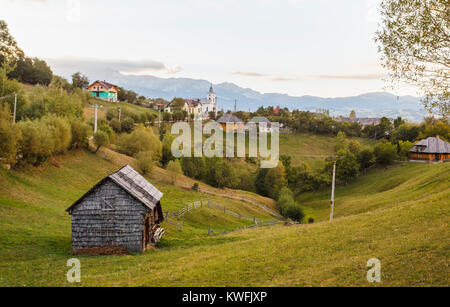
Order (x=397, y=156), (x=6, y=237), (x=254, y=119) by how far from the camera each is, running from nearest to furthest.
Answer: (x=6, y=237) → (x=397, y=156) → (x=254, y=119)

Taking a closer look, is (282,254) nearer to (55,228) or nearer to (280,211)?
(55,228)

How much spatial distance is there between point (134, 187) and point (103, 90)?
11598 cm

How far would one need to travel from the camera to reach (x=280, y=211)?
63.8 m

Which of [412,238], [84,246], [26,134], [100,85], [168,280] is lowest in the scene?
[84,246]

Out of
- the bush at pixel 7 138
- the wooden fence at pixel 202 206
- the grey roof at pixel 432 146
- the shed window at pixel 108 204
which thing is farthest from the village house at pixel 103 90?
the shed window at pixel 108 204

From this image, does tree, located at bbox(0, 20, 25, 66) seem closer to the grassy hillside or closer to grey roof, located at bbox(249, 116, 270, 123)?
grey roof, located at bbox(249, 116, 270, 123)

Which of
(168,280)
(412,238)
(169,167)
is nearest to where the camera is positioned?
(168,280)

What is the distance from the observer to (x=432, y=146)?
260 ft

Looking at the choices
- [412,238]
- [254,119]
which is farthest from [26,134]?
[254,119]

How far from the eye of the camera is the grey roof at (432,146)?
7844 cm

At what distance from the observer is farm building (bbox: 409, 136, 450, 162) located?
257 feet

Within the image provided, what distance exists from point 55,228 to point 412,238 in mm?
24760

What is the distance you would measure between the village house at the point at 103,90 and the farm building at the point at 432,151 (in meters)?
101

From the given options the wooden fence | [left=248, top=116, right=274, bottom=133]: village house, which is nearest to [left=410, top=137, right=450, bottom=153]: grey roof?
the wooden fence
